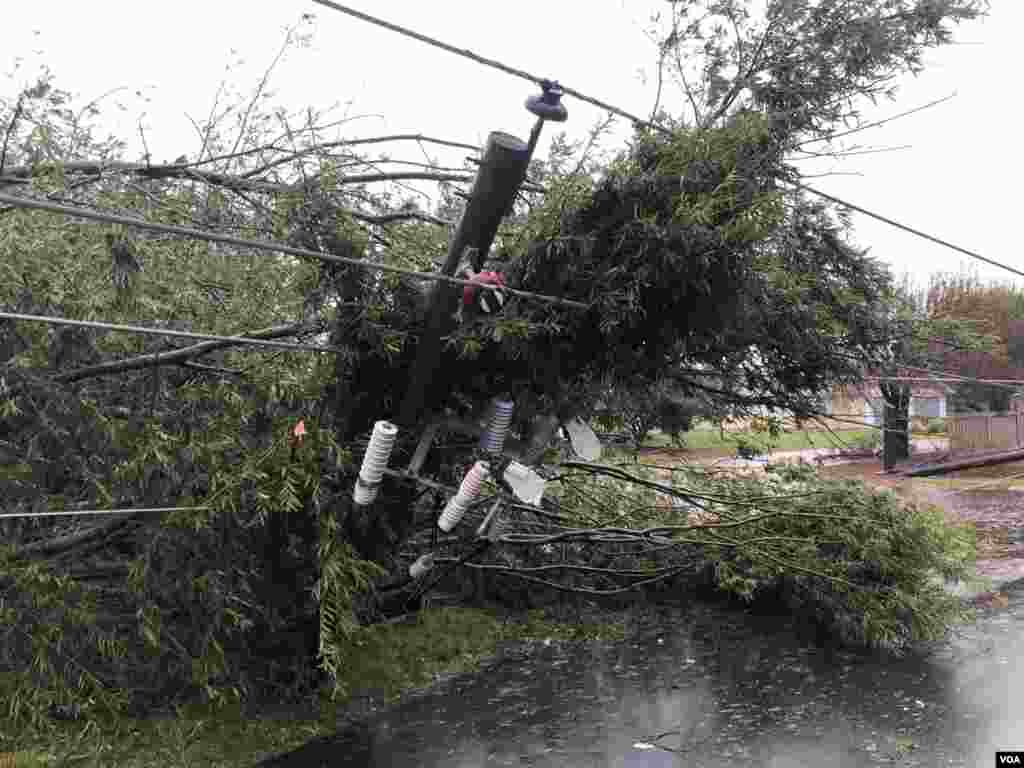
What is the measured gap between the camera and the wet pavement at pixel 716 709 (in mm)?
5145

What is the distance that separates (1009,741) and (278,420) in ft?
14.0

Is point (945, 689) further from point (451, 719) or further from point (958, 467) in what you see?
point (958, 467)

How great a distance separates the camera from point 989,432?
16078 millimetres

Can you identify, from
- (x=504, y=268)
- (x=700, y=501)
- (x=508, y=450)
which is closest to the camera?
(x=504, y=268)

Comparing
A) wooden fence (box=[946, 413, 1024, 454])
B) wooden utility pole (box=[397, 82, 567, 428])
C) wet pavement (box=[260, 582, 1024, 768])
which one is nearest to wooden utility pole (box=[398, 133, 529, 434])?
wooden utility pole (box=[397, 82, 567, 428])

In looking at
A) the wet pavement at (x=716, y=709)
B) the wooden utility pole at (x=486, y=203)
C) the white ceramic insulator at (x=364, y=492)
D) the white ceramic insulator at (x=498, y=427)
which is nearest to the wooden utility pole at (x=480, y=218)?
the wooden utility pole at (x=486, y=203)

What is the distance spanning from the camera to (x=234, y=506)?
4.43m

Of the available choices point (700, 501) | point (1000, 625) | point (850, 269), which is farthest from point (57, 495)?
point (1000, 625)

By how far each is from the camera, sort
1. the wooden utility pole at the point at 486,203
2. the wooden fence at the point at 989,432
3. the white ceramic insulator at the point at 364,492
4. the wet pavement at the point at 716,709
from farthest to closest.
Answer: the wooden fence at the point at 989,432
the wet pavement at the point at 716,709
the white ceramic insulator at the point at 364,492
the wooden utility pole at the point at 486,203

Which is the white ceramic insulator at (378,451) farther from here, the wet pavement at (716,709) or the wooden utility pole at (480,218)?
the wet pavement at (716,709)

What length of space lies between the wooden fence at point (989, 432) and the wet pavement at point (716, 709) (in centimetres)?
892

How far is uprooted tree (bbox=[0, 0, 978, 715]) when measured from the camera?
13.6 feet

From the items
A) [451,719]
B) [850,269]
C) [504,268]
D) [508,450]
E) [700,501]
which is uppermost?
[850,269]

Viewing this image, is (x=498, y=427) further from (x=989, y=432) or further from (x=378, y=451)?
(x=989, y=432)
